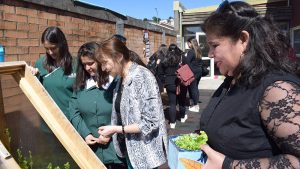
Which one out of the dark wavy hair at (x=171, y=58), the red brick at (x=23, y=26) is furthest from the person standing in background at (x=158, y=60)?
the red brick at (x=23, y=26)

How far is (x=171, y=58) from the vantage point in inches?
295

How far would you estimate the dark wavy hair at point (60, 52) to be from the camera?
3.25m

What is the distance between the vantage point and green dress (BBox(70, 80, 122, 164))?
9.44 ft

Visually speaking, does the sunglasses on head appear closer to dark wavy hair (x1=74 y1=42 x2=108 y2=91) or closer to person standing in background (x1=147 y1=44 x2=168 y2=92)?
dark wavy hair (x1=74 y1=42 x2=108 y2=91)

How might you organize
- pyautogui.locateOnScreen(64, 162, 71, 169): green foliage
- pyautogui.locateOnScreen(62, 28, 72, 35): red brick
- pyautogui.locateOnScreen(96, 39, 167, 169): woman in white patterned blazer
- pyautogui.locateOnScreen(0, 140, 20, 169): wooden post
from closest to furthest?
pyautogui.locateOnScreen(0, 140, 20, 169): wooden post
pyautogui.locateOnScreen(64, 162, 71, 169): green foliage
pyautogui.locateOnScreen(96, 39, 167, 169): woman in white patterned blazer
pyautogui.locateOnScreen(62, 28, 72, 35): red brick

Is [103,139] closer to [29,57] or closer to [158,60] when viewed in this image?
[29,57]

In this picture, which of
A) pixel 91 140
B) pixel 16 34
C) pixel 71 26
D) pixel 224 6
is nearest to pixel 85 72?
pixel 91 140

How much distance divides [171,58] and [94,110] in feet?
15.7

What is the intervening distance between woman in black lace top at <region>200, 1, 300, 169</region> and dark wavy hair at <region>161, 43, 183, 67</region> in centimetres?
591

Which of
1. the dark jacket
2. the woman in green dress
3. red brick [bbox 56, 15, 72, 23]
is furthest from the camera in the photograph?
the dark jacket

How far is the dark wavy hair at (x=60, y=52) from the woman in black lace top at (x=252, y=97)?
76.7 inches

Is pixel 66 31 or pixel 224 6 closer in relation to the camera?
pixel 224 6

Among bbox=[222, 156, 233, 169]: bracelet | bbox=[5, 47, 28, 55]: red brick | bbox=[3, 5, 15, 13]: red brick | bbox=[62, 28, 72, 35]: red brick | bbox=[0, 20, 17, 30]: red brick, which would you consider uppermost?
bbox=[3, 5, 15, 13]: red brick

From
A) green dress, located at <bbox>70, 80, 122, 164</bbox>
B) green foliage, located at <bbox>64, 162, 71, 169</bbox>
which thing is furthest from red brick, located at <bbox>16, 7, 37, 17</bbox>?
green foliage, located at <bbox>64, 162, 71, 169</bbox>
